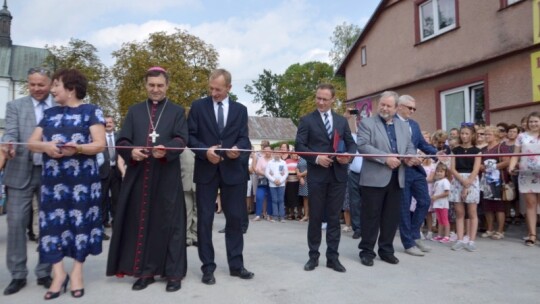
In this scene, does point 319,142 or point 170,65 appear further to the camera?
point 170,65

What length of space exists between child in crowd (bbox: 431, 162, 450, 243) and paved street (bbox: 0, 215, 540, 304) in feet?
3.06

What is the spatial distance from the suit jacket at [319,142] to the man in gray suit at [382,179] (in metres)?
0.29

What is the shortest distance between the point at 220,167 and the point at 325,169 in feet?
4.13

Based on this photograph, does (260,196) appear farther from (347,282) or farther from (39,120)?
(39,120)

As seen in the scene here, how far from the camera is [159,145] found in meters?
4.21

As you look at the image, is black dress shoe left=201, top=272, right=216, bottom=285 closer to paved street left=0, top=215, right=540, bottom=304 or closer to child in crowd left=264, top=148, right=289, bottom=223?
paved street left=0, top=215, right=540, bottom=304

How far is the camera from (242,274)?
453 cm

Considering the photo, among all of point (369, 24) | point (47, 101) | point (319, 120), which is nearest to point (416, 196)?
point (319, 120)

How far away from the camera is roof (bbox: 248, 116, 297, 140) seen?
61875 mm

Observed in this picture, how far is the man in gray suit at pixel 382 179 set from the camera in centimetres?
524

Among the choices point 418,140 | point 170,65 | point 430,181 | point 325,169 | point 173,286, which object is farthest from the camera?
point 170,65

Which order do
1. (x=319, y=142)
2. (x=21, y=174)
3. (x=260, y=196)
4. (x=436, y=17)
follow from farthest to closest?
Answer: 1. (x=436, y=17)
2. (x=260, y=196)
3. (x=319, y=142)
4. (x=21, y=174)

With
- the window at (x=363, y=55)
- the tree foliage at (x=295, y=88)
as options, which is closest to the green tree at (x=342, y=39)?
the tree foliage at (x=295, y=88)

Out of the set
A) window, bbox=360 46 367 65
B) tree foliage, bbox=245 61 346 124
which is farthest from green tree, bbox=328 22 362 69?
window, bbox=360 46 367 65
